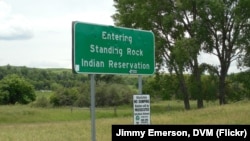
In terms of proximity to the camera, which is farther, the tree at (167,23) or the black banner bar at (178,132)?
the tree at (167,23)

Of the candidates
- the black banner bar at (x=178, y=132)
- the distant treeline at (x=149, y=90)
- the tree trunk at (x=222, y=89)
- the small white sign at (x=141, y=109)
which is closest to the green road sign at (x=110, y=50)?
the small white sign at (x=141, y=109)

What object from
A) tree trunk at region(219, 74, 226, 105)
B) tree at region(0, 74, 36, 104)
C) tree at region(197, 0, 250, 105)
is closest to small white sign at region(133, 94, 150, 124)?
tree at region(197, 0, 250, 105)

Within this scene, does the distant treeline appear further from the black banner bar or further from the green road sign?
the black banner bar

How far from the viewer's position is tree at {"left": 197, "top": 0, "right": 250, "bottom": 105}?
39.3 meters

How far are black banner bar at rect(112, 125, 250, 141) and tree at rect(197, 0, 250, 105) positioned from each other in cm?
3206

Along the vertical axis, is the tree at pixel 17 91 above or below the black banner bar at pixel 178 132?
above

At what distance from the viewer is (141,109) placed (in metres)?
8.17

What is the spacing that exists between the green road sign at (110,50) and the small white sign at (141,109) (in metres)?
0.51

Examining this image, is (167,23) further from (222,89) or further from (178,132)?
(178,132)

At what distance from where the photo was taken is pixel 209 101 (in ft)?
178

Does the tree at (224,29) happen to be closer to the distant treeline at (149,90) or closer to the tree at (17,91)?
the distant treeline at (149,90)

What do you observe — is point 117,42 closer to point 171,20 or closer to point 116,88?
point 171,20

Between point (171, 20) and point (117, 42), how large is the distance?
111 feet

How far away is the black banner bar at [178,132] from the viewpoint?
24.1 ft
